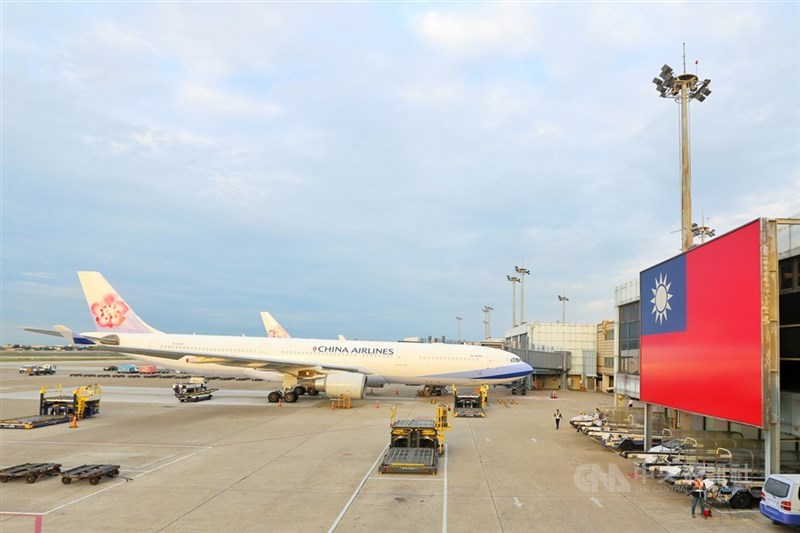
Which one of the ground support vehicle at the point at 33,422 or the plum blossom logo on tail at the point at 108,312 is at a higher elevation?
the plum blossom logo on tail at the point at 108,312

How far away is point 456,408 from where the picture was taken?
3412 centimetres

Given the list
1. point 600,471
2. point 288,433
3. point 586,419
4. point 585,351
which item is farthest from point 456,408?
point 585,351

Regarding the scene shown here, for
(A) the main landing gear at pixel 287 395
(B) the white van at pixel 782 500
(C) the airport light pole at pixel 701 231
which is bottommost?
(A) the main landing gear at pixel 287 395

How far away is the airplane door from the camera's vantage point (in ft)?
126

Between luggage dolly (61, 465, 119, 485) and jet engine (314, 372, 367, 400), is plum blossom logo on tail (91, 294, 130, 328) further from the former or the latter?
luggage dolly (61, 465, 119, 485)

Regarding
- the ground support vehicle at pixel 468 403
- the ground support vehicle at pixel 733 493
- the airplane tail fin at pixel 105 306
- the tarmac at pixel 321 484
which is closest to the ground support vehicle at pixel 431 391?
the ground support vehicle at pixel 468 403

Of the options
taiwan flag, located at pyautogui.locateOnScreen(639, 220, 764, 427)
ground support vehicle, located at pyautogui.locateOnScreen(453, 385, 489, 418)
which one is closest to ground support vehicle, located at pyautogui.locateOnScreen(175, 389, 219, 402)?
ground support vehicle, located at pyautogui.locateOnScreen(453, 385, 489, 418)

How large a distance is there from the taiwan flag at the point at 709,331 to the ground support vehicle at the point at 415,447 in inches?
343

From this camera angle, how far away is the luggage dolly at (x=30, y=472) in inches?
602

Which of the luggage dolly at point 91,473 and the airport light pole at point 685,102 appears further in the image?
the airport light pole at point 685,102

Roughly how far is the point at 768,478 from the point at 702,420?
12.3 meters

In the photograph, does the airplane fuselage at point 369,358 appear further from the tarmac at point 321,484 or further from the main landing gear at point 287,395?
the tarmac at point 321,484

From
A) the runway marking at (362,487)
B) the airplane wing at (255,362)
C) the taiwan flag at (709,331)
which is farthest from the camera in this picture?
the airplane wing at (255,362)

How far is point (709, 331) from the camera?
644 inches
